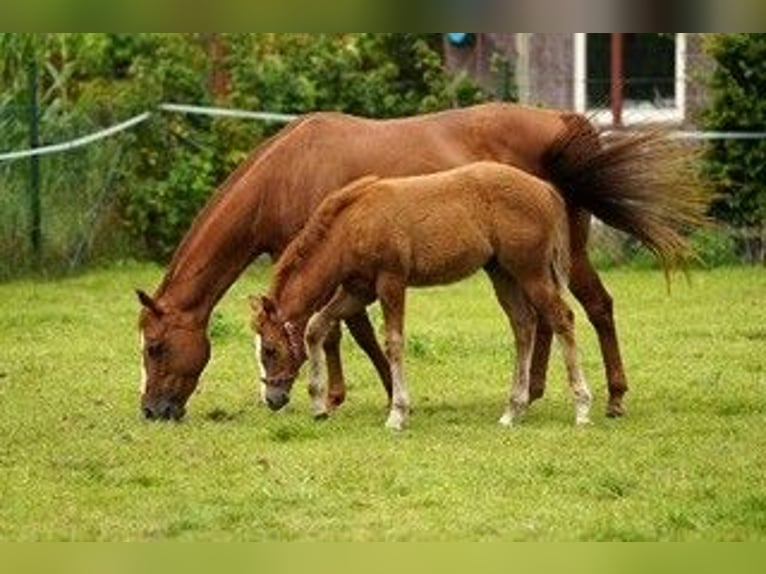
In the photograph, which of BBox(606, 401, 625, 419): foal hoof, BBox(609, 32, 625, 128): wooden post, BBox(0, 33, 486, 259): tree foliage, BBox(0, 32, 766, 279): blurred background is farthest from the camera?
BBox(609, 32, 625, 128): wooden post

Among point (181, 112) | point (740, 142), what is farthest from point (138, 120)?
point (740, 142)

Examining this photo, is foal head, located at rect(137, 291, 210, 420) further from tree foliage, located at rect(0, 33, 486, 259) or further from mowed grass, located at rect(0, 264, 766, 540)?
tree foliage, located at rect(0, 33, 486, 259)

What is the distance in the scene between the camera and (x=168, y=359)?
28.8ft

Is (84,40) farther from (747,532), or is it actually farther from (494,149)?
(747,532)

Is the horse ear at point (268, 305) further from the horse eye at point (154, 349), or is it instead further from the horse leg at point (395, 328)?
the horse eye at point (154, 349)

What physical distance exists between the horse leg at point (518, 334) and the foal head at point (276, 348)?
101cm

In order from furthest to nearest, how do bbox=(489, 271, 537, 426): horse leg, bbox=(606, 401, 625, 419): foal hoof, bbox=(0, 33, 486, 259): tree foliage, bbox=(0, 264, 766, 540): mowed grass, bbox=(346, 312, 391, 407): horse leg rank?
bbox=(0, 33, 486, 259): tree foliage < bbox=(346, 312, 391, 407): horse leg < bbox=(606, 401, 625, 419): foal hoof < bbox=(489, 271, 537, 426): horse leg < bbox=(0, 264, 766, 540): mowed grass

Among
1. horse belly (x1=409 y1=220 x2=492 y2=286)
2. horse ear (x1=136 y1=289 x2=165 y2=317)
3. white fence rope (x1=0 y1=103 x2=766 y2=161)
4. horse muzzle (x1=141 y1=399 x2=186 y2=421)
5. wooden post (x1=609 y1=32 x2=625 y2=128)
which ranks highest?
wooden post (x1=609 y1=32 x2=625 y2=128)

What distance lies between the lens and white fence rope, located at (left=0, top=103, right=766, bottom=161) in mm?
16266

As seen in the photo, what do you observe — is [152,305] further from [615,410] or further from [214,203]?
[615,410]

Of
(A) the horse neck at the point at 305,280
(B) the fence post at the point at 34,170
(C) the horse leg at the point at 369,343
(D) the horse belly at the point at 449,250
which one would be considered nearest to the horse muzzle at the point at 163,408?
(A) the horse neck at the point at 305,280

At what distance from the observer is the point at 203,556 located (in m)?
1.38

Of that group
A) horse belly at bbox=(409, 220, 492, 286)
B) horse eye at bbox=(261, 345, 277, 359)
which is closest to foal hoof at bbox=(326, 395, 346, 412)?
horse eye at bbox=(261, 345, 277, 359)

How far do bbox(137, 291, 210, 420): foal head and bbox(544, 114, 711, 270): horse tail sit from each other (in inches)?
81.7
